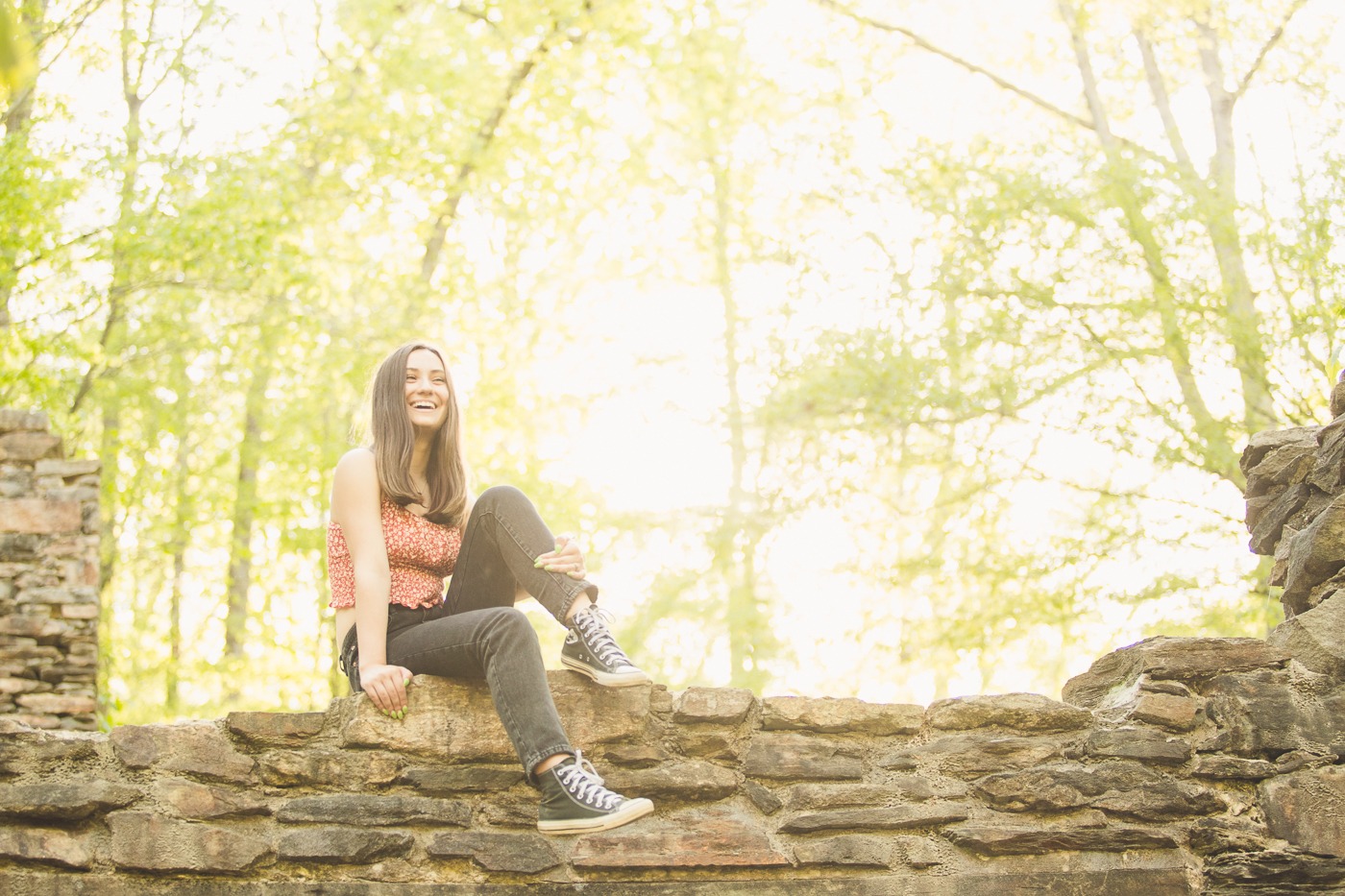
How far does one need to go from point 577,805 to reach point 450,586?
2.38ft

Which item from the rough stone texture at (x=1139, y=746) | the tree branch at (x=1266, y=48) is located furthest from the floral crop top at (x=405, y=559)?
the tree branch at (x=1266, y=48)

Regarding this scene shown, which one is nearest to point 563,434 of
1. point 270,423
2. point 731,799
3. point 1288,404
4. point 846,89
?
point 270,423

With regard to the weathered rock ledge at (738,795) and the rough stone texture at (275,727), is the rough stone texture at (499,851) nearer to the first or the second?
the weathered rock ledge at (738,795)

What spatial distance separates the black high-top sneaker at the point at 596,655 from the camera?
274cm

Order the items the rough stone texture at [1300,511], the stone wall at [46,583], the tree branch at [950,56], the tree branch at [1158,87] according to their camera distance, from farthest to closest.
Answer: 1. the tree branch at [950,56]
2. the tree branch at [1158,87]
3. the stone wall at [46,583]
4. the rough stone texture at [1300,511]

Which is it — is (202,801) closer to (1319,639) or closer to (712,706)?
(712,706)

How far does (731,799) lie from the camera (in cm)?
282

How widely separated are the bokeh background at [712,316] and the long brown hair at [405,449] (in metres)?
5.73

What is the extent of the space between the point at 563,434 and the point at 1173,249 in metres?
6.88

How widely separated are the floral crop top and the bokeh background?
5807 millimetres

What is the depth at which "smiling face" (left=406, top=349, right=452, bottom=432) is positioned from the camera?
307 cm

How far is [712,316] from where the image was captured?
1427cm

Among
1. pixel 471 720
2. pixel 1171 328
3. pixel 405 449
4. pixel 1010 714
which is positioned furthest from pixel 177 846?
pixel 1171 328

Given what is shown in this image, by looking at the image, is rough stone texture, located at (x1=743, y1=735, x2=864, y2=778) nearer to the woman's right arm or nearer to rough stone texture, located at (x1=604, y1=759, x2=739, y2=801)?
rough stone texture, located at (x1=604, y1=759, x2=739, y2=801)
